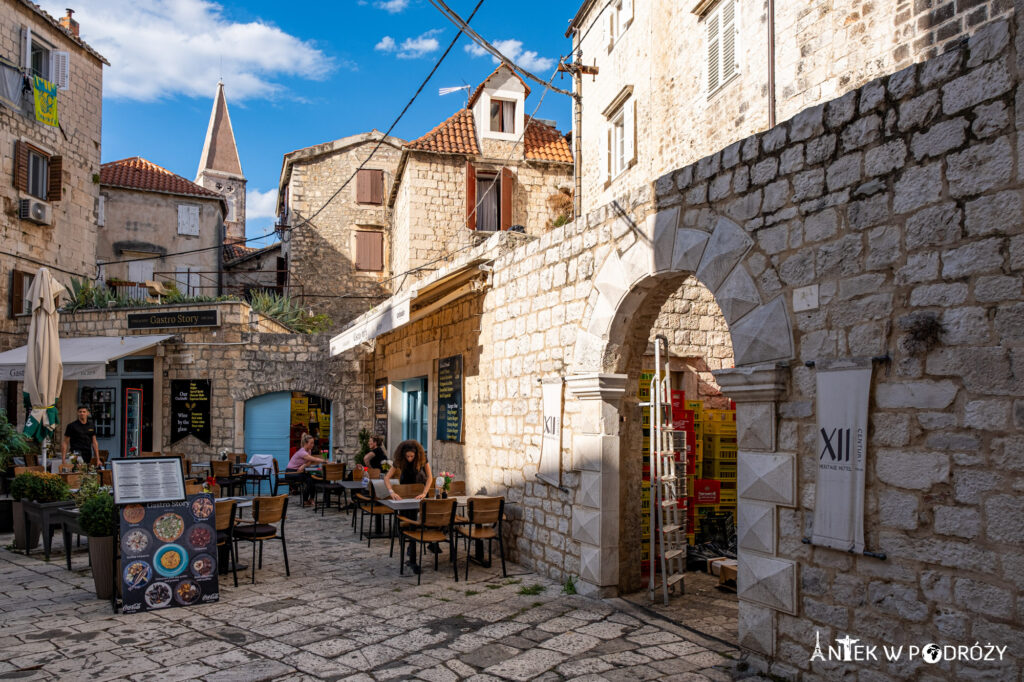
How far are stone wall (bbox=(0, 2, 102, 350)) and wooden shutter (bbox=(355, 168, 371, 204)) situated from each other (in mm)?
6666

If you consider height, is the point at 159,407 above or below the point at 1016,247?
below

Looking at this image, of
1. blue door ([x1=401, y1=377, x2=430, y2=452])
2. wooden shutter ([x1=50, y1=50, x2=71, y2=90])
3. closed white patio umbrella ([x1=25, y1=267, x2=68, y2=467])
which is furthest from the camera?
wooden shutter ([x1=50, y1=50, x2=71, y2=90])

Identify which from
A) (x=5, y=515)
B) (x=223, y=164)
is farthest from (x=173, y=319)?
(x=223, y=164)

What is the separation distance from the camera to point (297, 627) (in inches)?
201

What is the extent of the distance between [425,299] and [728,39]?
538cm

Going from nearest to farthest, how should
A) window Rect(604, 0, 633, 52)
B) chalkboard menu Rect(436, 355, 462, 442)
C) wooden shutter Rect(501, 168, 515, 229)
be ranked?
chalkboard menu Rect(436, 355, 462, 442) → window Rect(604, 0, 633, 52) → wooden shutter Rect(501, 168, 515, 229)

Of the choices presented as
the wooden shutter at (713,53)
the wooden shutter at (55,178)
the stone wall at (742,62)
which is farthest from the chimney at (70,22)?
the wooden shutter at (713,53)

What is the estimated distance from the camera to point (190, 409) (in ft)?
46.2

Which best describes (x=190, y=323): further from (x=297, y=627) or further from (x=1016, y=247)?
(x=1016, y=247)

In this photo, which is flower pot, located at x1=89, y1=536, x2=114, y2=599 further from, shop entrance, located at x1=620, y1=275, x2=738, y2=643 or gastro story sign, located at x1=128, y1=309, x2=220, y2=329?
gastro story sign, located at x1=128, y1=309, x2=220, y2=329

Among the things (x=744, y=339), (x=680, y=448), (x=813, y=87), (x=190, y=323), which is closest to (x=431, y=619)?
(x=680, y=448)

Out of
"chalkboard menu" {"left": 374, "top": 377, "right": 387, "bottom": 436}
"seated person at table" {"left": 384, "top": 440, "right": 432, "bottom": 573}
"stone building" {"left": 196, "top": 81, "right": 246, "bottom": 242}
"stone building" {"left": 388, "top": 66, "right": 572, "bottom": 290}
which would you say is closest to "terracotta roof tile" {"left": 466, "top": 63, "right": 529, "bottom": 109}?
"stone building" {"left": 388, "top": 66, "right": 572, "bottom": 290}

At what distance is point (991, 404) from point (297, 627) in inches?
168

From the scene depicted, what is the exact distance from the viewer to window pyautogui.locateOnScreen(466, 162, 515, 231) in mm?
18562
